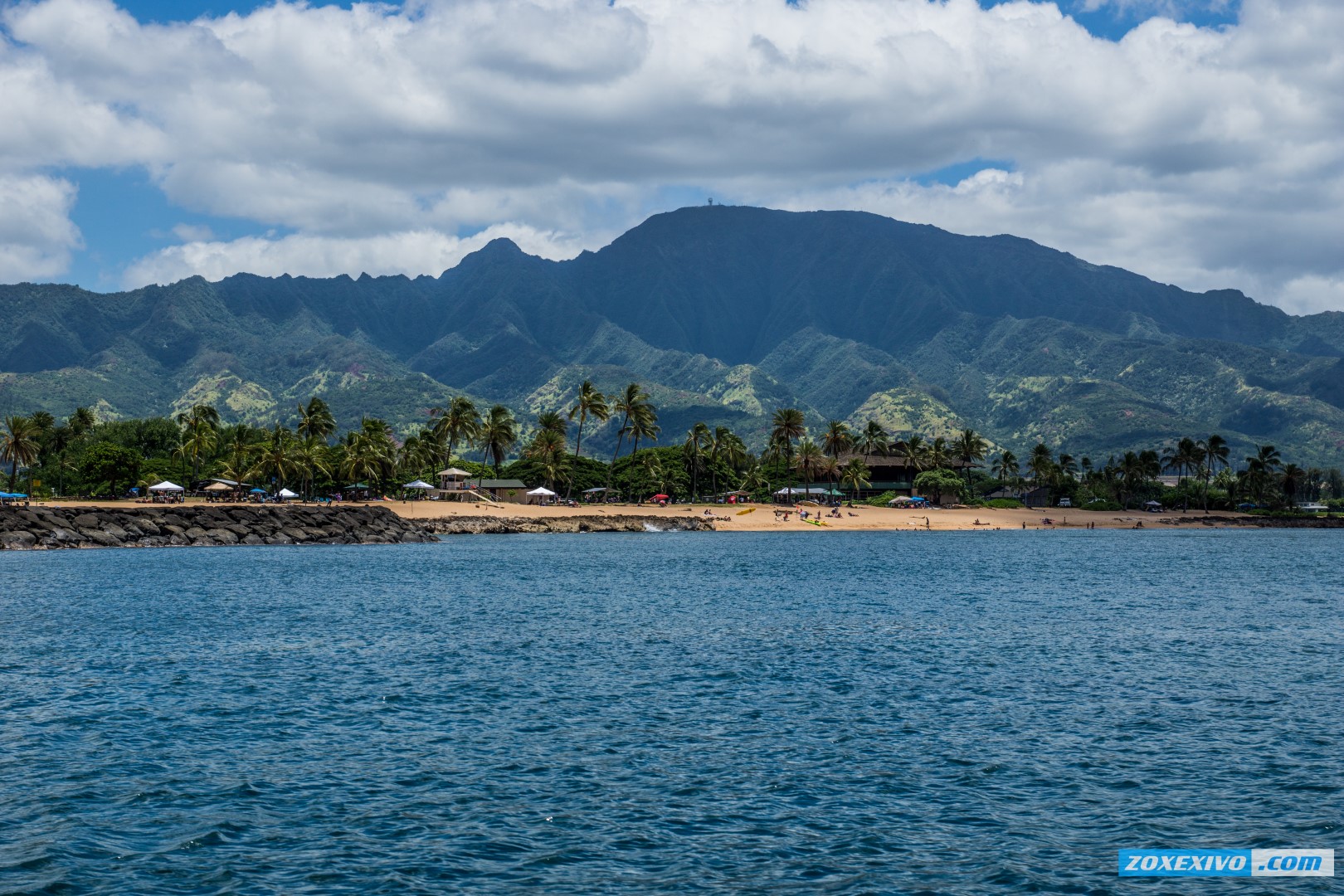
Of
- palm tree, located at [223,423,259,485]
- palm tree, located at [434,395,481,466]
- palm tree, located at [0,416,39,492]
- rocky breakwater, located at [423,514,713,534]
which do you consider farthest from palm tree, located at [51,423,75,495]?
rocky breakwater, located at [423,514,713,534]

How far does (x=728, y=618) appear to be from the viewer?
51.1 meters

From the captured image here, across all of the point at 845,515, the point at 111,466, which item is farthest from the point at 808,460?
the point at 111,466

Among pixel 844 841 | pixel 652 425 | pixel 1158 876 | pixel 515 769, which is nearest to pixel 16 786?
pixel 515 769

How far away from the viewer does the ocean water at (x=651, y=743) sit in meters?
17.9

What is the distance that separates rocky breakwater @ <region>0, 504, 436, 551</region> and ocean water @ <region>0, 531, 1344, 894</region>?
152ft

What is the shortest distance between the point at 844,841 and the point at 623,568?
64055 millimetres

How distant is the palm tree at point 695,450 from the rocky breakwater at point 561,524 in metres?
30.3

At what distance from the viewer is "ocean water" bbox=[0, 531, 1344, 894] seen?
1792 cm

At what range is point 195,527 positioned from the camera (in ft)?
358

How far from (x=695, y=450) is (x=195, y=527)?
91.2 metres

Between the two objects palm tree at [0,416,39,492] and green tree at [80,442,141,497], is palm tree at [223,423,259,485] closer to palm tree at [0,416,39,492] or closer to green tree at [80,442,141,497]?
green tree at [80,442,141,497]

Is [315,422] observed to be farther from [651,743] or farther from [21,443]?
[651,743]

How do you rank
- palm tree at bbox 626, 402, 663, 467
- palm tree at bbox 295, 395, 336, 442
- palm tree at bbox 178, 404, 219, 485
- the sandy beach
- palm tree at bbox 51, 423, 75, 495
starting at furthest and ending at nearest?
palm tree at bbox 626, 402, 663, 467 < palm tree at bbox 295, 395, 336, 442 < palm tree at bbox 51, 423, 75, 495 < the sandy beach < palm tree at bbox 178, 404, 219, 485

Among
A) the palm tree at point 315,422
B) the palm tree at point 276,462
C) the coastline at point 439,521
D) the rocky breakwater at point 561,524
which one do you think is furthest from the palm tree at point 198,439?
the rocky breakwater at point 561,524
